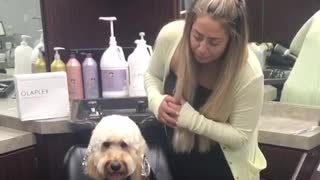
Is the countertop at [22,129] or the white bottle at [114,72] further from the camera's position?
the white bottle at [114,72]

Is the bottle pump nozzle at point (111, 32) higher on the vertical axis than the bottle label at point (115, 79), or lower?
higher

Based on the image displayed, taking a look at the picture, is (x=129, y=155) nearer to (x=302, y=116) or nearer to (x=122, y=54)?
(x=122, y=54)

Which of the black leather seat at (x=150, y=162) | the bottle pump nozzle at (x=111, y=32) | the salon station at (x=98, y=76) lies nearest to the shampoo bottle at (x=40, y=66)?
the salon station at (x=98, y=76)

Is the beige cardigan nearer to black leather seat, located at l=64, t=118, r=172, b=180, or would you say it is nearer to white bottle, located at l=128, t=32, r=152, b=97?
black leather seat, located at l=64, t=118, r=172, b=180

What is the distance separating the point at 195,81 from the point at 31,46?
1.05 m

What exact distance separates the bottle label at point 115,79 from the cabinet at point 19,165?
0.43 metres

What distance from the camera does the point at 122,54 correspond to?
2035 millimetres

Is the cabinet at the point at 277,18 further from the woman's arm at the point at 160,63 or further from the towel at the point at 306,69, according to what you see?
the woman's arm at the point at 160,63

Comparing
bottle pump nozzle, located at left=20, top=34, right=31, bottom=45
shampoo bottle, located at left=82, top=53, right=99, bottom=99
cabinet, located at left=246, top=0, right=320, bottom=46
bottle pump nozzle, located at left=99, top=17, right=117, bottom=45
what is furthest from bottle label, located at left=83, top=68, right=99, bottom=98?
cabinet, located at left=246, top=0, right=320, bottom=46

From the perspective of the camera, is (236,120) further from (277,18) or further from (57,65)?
(57,65)

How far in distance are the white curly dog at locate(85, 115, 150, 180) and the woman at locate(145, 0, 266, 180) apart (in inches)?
4.9

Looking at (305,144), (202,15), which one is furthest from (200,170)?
(202,15)

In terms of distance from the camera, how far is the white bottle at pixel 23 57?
85.9 inches

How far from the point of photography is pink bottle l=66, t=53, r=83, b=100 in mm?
2002
